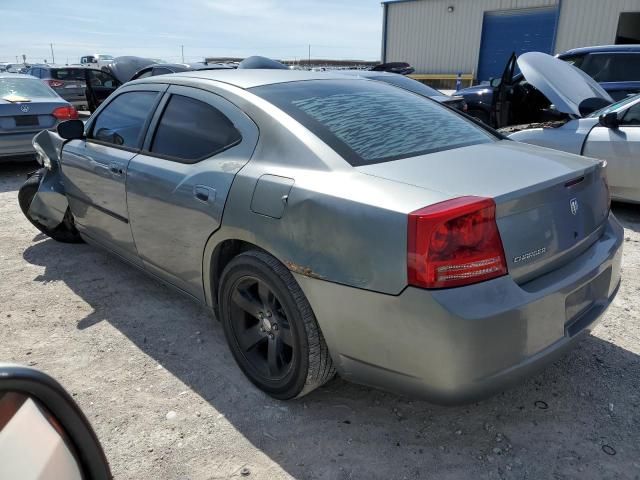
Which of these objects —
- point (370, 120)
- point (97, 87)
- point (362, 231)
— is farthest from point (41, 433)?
point (97, 87)

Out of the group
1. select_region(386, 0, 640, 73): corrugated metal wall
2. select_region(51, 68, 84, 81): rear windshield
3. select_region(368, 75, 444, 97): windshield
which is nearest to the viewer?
select_region(368, 75, 444, 97): windshield

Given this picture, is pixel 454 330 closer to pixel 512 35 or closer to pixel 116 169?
pixel 116 169

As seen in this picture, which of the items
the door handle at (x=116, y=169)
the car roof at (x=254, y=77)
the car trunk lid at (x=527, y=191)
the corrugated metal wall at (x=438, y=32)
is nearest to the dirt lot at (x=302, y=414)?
the car trunk lid at (x=527, y=191)

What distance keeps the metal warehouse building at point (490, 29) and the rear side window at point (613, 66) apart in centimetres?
1353

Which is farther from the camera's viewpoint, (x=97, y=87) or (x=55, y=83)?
(x=55, y=83)

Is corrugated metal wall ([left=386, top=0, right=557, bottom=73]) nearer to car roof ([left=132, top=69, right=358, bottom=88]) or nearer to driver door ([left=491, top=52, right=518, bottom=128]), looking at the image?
driver door ([left=491, top=52, right=518, bottom=128])

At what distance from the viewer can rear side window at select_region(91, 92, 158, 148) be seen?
132 inches

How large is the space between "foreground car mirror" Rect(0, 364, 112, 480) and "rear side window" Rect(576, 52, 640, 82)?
917 cm

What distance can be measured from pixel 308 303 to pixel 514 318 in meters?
0.84

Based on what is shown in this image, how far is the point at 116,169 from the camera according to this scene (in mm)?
3387

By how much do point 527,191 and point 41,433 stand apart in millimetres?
1771

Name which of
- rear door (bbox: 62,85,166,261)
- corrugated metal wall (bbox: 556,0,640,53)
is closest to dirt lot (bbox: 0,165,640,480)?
rear door (bbox: 62,85,166,261)

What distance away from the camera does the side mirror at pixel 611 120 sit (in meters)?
5.14

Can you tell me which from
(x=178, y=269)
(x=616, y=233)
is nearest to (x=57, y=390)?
(x=178, y=269)
